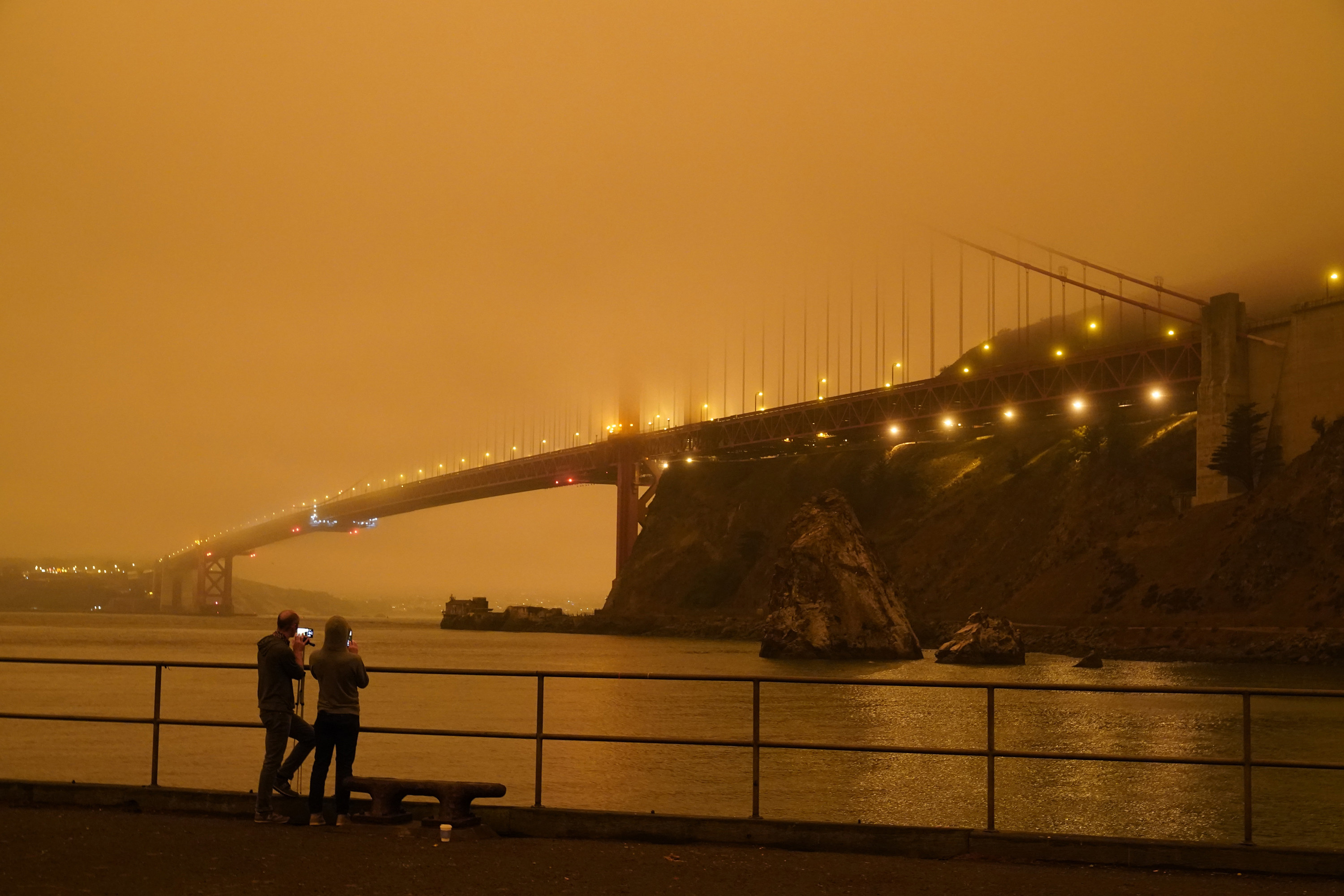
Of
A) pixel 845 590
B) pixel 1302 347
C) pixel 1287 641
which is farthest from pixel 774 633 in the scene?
pixel 1302 347

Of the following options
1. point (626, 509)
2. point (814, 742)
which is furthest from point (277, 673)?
point (626, 509)

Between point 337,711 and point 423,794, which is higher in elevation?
point 337,711

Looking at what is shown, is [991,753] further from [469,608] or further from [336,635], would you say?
[469,608]

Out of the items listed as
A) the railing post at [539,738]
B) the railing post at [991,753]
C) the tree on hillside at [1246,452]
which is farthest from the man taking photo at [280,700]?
the tree on hillside at [1246,452]

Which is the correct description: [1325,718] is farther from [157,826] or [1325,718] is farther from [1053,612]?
[1053,612]

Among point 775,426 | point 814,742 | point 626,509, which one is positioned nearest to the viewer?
point 814,742

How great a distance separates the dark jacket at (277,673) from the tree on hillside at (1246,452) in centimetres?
6336

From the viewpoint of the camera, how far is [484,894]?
20.2 feet

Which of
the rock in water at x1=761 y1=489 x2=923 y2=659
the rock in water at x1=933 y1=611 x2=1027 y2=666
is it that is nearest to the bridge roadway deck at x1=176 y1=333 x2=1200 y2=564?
the rock in water at x1=761 y1=489 x2=923 y2=659

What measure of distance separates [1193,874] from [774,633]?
53.0 m

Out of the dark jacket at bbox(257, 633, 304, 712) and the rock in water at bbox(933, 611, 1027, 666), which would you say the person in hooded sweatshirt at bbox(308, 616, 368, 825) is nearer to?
the dark jacket at bbox(257, 633, 304, 712)

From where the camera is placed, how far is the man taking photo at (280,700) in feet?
27.7

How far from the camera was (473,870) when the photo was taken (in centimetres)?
678

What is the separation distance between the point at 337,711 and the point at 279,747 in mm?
440
